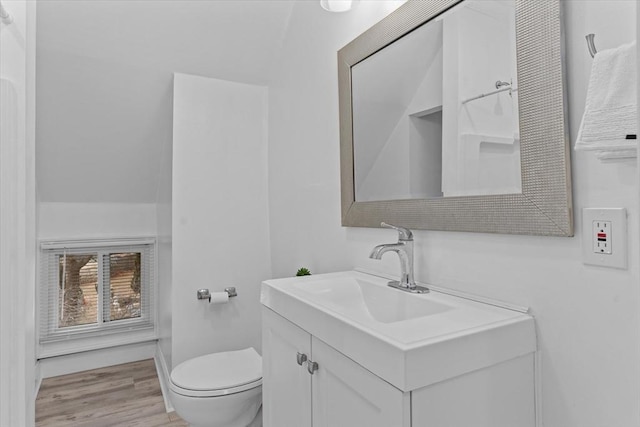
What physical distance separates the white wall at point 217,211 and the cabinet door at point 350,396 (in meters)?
1.48

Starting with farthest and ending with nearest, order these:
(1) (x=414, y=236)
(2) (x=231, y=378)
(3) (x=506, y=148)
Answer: (2) (x=231, y=378) → (1) (x=414, y=236) → (3) (x=506, y=148)

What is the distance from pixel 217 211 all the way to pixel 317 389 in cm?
162

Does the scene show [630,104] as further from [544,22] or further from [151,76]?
[151,76]

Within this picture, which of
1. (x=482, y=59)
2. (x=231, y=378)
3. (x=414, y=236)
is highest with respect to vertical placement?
(x=482, y=59)

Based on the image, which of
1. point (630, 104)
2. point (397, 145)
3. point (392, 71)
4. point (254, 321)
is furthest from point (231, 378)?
point (630, 104)

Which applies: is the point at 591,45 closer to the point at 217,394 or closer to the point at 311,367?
the point at 311,367

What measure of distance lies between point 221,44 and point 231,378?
6.26 ft

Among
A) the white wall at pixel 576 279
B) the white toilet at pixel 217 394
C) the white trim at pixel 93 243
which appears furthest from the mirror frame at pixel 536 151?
the white trim at pixel 93 243

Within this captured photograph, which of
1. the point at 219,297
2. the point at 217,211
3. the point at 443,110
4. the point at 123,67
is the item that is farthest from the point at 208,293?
the point at 443,110

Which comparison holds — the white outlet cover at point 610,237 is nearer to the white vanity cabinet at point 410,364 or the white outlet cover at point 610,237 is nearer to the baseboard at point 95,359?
the white vanity cabinet at point 410,364

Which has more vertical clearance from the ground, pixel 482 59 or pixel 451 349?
pixel 482 59

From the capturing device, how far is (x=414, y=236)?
1.37m

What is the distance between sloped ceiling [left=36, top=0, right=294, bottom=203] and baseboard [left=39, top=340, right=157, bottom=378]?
3.86ft

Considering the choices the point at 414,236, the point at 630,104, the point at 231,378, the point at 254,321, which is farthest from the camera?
the point at 254,321
